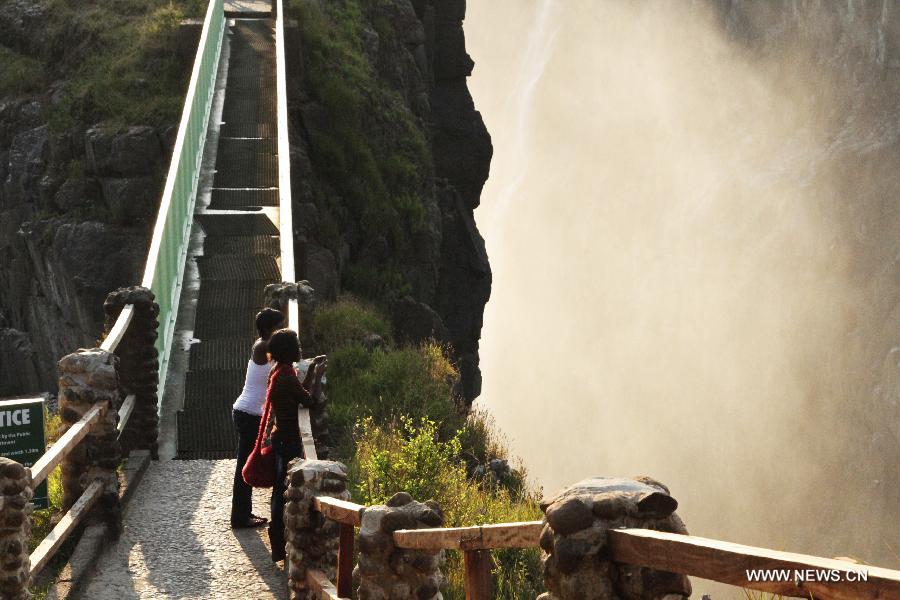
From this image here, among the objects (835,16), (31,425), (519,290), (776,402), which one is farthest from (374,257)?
(519,290)

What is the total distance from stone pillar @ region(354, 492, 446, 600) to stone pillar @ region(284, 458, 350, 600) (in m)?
1.50

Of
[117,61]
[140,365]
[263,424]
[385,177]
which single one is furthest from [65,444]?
[385,177]

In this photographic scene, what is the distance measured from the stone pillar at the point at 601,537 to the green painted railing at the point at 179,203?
6.75 m

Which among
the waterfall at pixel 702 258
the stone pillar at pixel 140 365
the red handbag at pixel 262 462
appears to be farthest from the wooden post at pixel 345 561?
the waterfall at pixel 702 258

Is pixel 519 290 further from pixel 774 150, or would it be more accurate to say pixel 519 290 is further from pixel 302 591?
pixel 302 591

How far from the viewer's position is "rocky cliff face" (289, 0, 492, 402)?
848 inches

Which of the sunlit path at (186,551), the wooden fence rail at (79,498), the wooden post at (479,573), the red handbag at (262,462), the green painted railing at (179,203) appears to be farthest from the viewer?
the green painted railing at (179,203)

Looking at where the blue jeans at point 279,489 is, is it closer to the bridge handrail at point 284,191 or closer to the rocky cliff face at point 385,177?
the bridge handrail at point 284,191

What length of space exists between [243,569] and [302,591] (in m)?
1.12

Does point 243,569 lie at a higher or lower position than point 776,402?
lower

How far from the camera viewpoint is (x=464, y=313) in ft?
103

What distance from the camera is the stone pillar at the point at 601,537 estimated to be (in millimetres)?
3578

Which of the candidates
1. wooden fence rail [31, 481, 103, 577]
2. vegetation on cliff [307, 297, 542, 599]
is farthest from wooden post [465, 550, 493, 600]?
vegetation on cliff [307, 297, 542, 599]

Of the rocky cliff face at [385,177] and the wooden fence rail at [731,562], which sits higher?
the rocky cliff face at [385,177]
